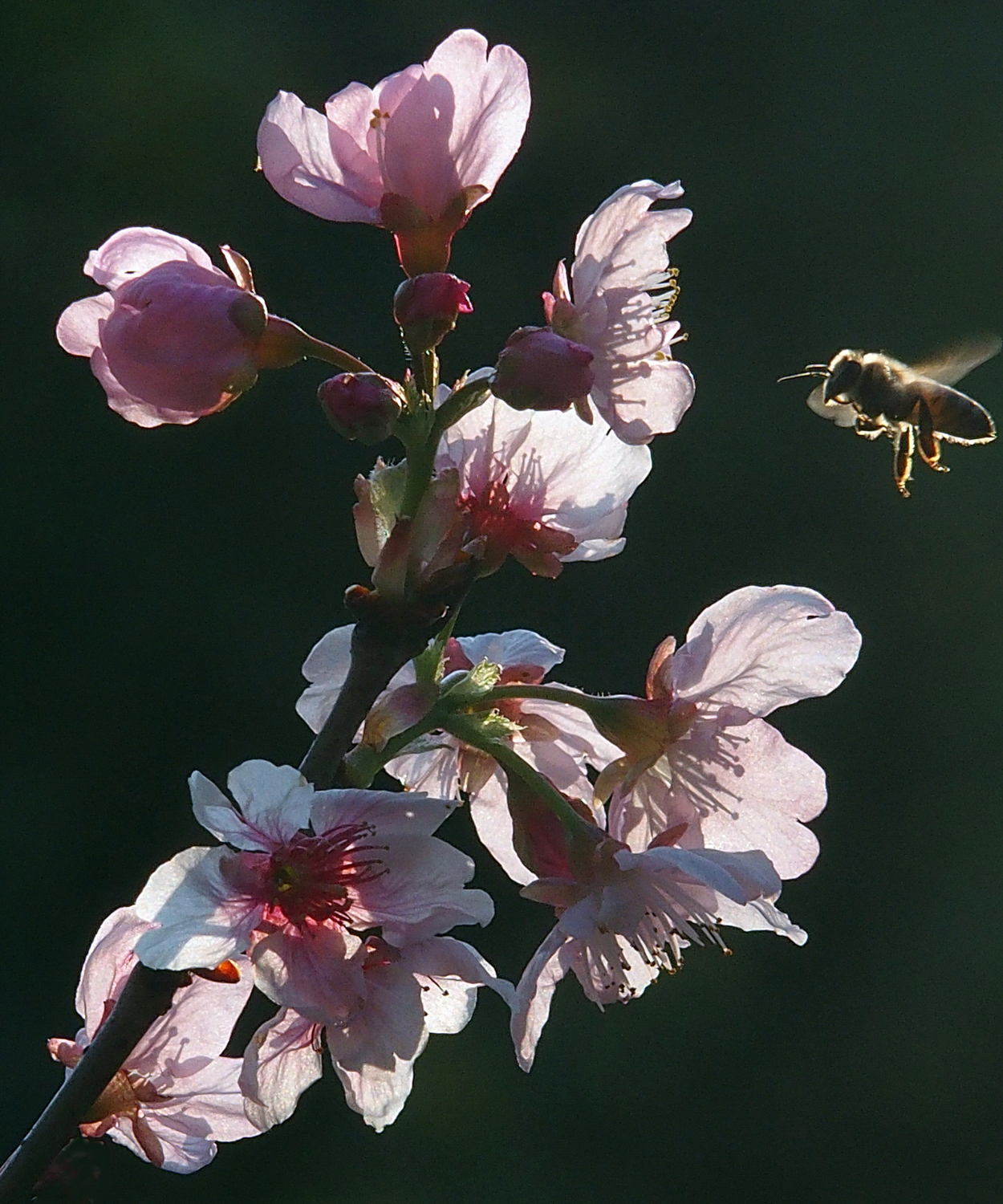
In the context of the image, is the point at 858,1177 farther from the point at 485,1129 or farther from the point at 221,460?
the point at 221,460

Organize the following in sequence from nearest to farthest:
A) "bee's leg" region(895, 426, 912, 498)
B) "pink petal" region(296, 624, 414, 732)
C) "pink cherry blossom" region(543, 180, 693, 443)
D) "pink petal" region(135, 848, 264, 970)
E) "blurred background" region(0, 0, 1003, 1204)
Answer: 1. "pink petal" region(135, 848, 264, 970)
2. "pink cherry blossom" region(543, 180, 693, 443)
3. "pink petal" region(296, 624, 414, 732)
4. "bee's leg" region(895, 426, 912, 498)
5. "blurred background" region(0, 0, 1003, 1204)

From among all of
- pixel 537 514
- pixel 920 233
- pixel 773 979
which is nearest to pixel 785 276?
pixel 920 233

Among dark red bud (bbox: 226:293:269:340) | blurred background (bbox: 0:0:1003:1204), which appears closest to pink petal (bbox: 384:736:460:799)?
dark red bud (bbox: 226:293:269:340)

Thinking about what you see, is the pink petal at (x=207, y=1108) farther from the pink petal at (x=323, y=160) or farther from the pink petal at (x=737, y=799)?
the pink petal at (x=323, y=160)

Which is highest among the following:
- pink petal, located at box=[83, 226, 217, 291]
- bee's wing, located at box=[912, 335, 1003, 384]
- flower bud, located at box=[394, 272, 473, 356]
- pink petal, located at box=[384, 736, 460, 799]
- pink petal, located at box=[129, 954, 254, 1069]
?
pink petal, located at box=[83, 226, 217, 291]

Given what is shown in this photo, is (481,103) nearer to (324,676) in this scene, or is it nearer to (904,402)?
(324,676)

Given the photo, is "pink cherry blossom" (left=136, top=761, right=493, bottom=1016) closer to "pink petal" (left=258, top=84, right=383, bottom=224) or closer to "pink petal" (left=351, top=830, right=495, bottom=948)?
"pink petal" (left=351, top=830, right=495, bottom=948)
